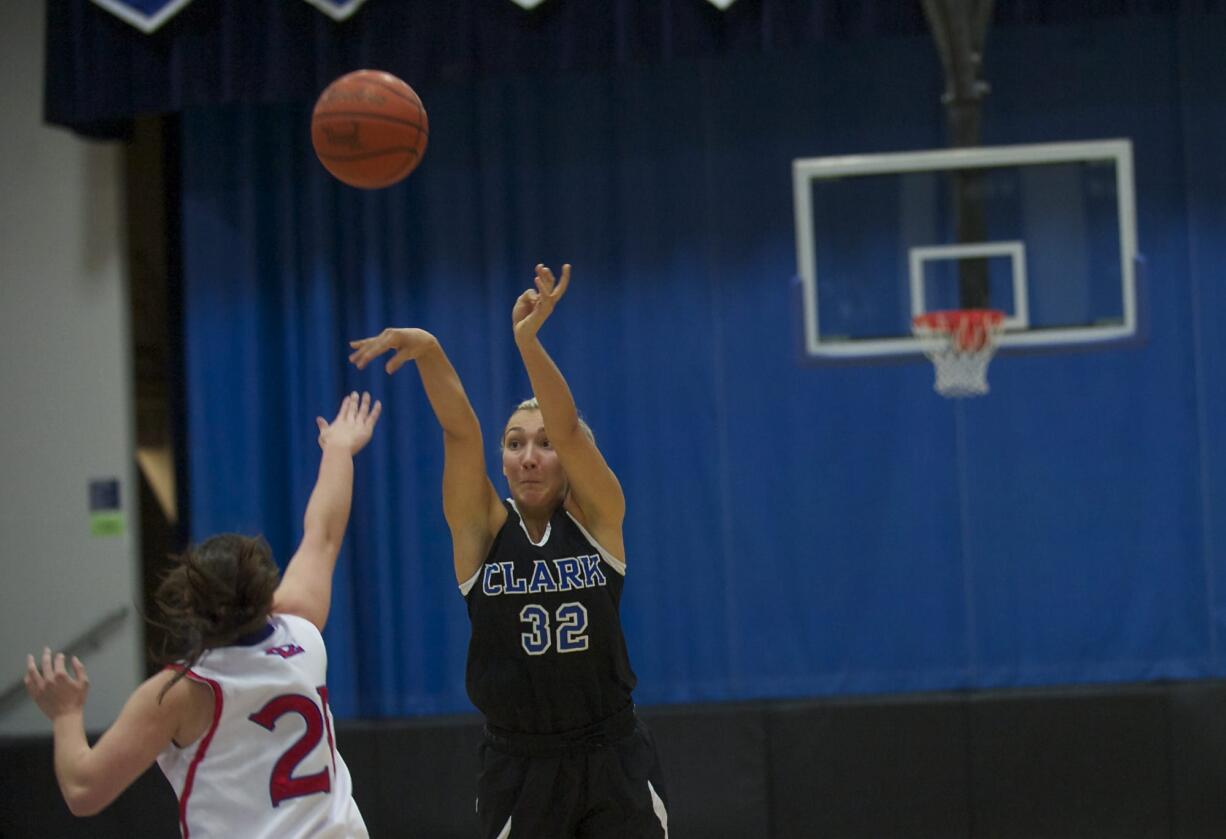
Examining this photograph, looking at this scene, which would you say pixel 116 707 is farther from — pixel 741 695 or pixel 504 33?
pixel 504 33

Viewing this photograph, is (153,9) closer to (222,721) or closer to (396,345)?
(396,345)

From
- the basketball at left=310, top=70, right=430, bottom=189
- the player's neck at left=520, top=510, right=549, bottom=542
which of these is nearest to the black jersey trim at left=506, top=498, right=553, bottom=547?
the player's neck at left=520, top=510, right=549, bottom=542

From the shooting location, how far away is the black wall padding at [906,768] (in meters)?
5.97

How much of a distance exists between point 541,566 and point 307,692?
103cm

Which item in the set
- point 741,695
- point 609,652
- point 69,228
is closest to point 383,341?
point 609,652

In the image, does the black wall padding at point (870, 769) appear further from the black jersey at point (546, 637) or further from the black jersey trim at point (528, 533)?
the black jersey trim at point (528, 533)

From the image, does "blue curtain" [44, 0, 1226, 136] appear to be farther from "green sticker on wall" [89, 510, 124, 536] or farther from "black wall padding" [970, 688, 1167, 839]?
"black wall padding" [970, 688, 1167, 839]

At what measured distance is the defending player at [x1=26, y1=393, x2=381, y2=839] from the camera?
8.27 ft

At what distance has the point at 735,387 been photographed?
6301 millimetres

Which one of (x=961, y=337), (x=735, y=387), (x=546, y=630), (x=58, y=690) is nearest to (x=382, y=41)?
(x=735, y=387)

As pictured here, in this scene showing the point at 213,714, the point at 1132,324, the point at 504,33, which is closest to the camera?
the point at 213,714

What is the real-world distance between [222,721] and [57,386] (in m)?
4.55

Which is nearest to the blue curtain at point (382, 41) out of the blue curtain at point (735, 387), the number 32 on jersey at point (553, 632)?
the blue curtain at point (735, 387)

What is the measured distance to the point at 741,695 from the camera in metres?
6.27
